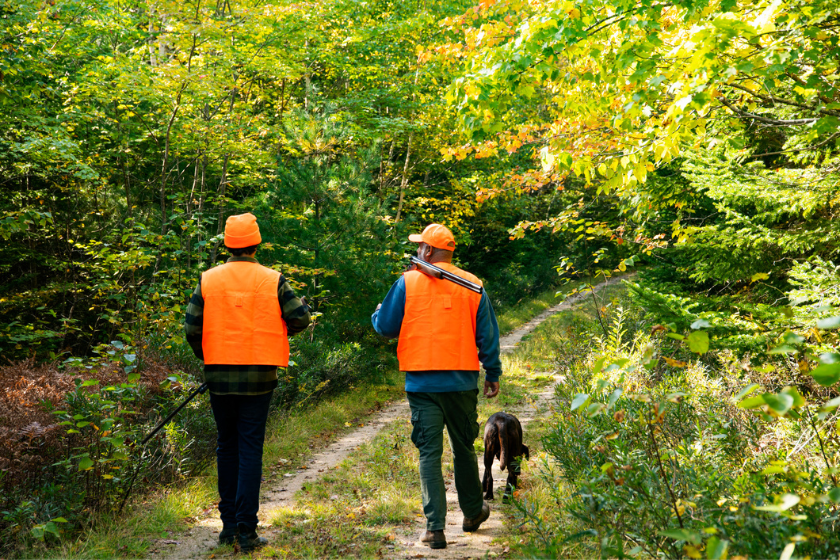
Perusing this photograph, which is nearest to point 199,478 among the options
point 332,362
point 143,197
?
point 332,362

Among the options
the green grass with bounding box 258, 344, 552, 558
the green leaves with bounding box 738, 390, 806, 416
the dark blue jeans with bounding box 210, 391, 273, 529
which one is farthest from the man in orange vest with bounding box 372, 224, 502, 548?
the green leaves with bounding box 738, 390, 806, 416

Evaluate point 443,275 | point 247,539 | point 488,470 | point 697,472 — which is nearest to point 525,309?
point 488,470

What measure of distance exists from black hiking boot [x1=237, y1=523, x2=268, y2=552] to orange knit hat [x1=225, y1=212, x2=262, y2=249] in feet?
6.41

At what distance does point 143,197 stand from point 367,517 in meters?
11.4

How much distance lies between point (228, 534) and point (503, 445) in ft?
7.18

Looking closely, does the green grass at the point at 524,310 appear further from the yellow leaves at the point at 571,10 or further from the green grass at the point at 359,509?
the yellow leaves at the point at 571,10

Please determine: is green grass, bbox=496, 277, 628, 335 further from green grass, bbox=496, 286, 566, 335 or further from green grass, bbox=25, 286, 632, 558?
green grass, bbox=25, 286, 632, 558

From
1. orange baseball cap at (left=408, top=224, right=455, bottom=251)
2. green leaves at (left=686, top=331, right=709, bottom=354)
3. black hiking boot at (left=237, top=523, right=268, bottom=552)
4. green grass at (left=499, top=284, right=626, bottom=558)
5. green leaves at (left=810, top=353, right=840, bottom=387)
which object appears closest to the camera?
green leaves at (left=810, top=353, right=840, bottom=387)

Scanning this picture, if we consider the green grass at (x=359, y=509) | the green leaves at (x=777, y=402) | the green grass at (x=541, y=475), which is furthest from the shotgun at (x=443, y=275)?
the green leaves at (x=777, y=402)

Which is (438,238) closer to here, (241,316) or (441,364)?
(441,364)

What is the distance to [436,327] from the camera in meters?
4.17

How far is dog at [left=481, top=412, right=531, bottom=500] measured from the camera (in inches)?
189

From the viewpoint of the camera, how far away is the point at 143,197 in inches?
534

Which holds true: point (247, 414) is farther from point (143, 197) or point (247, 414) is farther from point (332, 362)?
point (143, 197)
